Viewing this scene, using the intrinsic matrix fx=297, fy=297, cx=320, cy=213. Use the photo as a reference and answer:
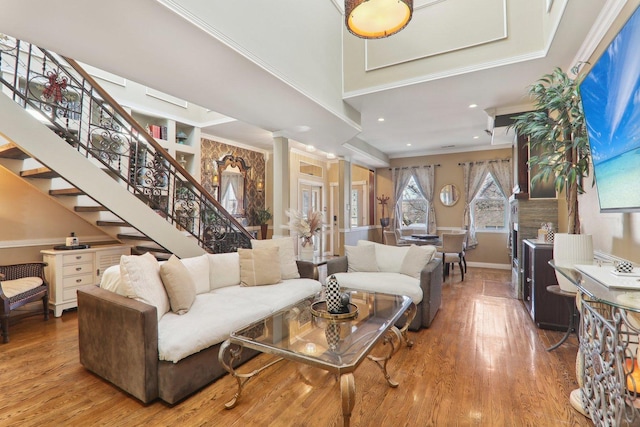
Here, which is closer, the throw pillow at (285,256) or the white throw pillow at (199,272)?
the white throw pillow at (199,272)

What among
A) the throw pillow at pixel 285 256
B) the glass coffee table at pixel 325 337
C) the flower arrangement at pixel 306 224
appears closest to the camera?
the glass coffee table at pixel 325 337

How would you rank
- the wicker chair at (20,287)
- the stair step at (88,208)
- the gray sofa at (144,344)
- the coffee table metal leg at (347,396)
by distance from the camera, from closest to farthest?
the coffee table metal leg at (347,396)
the gray sofa at (144,344)
the wicker chair at (20,287)
the stair step at (88,208)

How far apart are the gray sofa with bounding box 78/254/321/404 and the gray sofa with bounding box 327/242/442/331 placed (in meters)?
1.25

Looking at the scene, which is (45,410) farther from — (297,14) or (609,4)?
(609,4)

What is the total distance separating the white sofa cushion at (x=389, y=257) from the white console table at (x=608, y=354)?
6.80 feet

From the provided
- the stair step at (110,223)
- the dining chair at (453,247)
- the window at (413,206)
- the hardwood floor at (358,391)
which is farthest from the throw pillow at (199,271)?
the window at (413,206)

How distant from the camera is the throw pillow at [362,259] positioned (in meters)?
3.92

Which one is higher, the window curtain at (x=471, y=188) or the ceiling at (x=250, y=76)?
the ceiling at (x=250, y=76)

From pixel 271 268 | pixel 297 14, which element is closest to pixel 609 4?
pixel 297 14

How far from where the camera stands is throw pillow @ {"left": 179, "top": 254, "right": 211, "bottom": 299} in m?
2.91

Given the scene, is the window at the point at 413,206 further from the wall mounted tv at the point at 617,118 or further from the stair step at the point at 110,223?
the stair step at the point at 110,223

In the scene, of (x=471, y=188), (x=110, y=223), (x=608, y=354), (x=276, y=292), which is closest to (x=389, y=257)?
(x=276, y=292)

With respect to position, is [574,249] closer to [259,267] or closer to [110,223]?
[259,267]

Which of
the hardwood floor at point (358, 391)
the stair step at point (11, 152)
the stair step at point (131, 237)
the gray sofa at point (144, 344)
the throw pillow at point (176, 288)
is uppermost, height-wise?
the stair step at point (11, 152)
